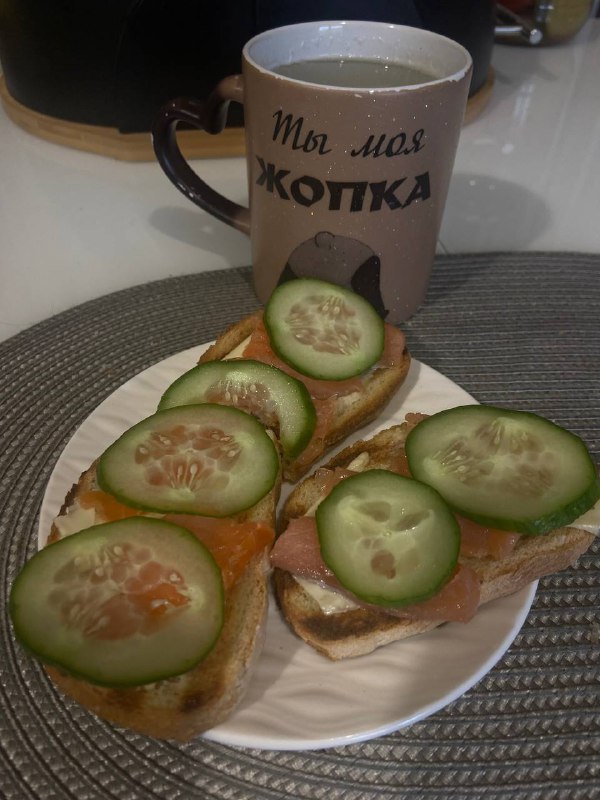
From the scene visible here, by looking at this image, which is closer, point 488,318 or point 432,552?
point 432,552

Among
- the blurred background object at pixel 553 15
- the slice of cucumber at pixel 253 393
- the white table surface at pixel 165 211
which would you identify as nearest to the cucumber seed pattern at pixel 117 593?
the slice of cucumber at pixel 253 393

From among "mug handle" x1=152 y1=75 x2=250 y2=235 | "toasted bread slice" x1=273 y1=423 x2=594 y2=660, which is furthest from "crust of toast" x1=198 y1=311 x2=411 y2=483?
"mug handle" x1=152 y1=75 x2=250 y2=235

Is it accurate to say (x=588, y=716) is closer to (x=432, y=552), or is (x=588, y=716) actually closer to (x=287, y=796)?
(x=432, y=552)

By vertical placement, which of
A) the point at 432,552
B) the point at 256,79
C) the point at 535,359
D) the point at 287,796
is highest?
the point at 256,79

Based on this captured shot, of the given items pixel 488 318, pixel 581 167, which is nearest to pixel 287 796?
pixel 488 318

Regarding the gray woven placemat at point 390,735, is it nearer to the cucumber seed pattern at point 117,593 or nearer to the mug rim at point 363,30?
the cucumber seed pattern at point 117,593
